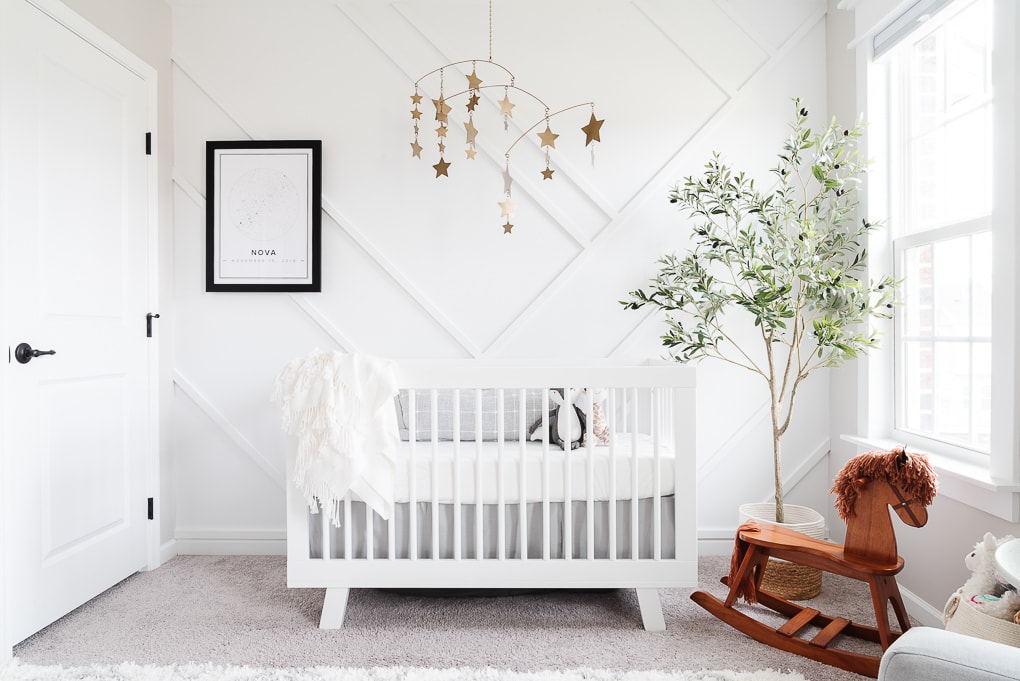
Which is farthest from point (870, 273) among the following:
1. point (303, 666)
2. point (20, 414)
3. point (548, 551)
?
point (20, 414)

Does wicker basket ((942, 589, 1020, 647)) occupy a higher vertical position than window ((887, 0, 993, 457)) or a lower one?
lower

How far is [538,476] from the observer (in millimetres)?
2160

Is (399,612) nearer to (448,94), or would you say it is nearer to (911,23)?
(448,94)

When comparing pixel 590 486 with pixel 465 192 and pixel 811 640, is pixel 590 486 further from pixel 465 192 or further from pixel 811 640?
pixel 465 192

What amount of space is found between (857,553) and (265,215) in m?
2.54

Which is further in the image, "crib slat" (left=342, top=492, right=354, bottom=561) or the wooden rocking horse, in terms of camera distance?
"crib slat" (left=342, top=492, right=354, bottom=561)

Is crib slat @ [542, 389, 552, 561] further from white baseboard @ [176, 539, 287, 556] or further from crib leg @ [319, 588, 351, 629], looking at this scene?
white baseboard @ [176, 539, 287, 556]

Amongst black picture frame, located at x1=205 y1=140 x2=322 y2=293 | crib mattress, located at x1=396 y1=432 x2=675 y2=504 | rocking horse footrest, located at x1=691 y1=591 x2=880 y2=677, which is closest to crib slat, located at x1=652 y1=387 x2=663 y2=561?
crib mattress, located at x1=396 y1=432 x2=675 y2=504

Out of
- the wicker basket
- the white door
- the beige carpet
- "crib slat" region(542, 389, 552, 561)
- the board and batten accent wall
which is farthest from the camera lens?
the board and batten accent wall

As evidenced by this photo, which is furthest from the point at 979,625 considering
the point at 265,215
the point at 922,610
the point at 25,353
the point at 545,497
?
the point at 265,215

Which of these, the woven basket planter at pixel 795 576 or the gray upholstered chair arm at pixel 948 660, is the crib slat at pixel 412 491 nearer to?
the woven basket planter at pixel 795 576

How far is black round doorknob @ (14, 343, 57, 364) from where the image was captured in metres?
2.02

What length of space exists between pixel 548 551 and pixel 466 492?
32 centimetres

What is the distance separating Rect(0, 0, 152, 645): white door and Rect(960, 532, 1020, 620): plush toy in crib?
8.40 ft
